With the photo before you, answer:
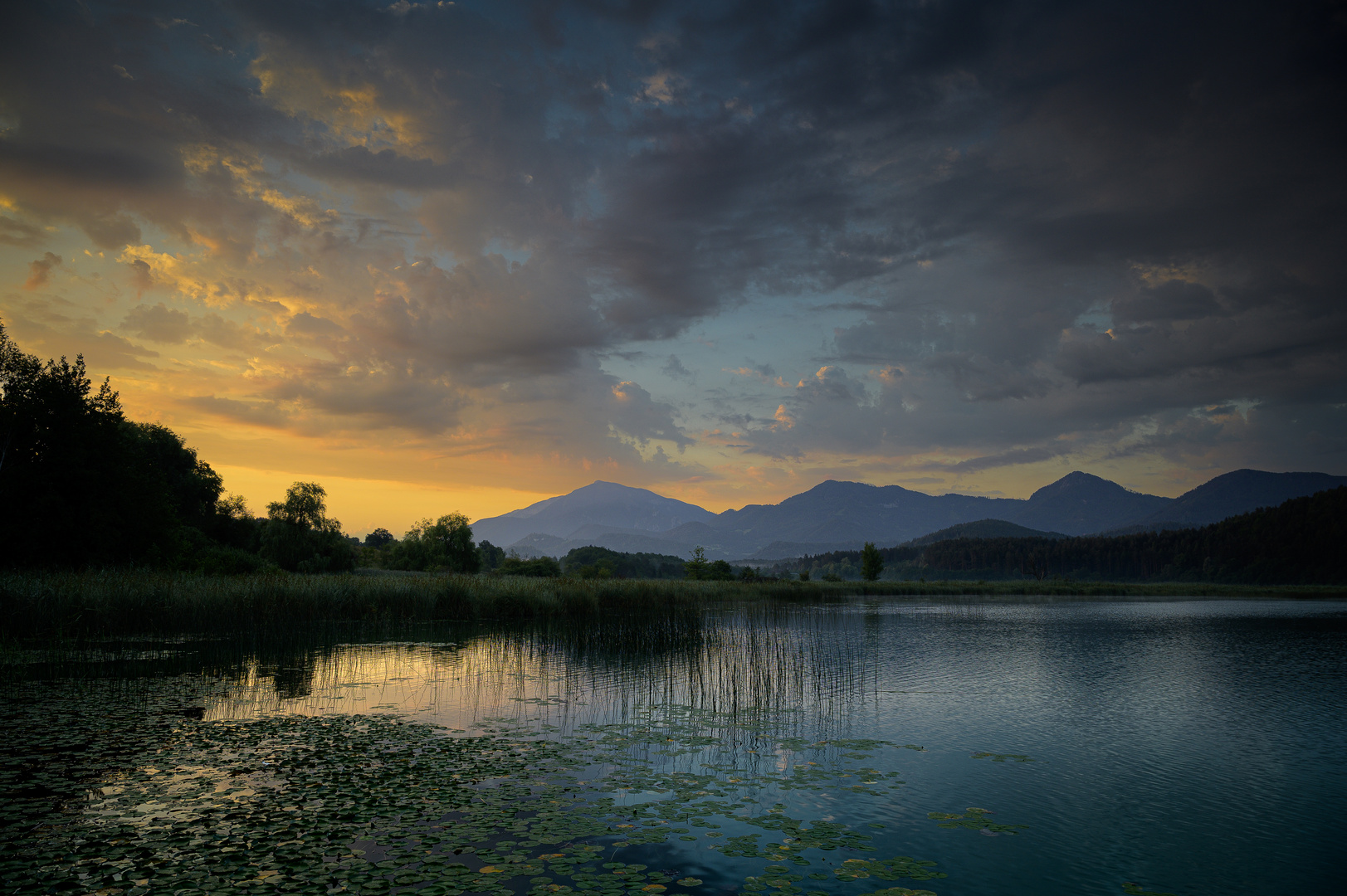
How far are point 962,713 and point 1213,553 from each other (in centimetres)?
17698

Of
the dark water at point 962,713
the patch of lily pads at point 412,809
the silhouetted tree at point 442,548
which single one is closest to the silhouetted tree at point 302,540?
the silhouetted tree at point 442,548

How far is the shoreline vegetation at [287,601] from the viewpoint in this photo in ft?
75.1

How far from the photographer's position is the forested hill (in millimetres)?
132250

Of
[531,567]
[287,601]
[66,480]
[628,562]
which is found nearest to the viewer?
[287,601]

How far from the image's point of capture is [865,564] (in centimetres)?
11388

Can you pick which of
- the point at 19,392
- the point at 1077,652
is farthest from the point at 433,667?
the point at 19,392

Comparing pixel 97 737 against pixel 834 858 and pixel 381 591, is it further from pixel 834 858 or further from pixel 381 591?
pixel 381 591

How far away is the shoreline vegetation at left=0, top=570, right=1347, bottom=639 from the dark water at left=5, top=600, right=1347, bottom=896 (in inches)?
121

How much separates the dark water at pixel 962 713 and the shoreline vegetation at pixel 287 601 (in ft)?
10.1

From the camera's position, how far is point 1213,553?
148 meters

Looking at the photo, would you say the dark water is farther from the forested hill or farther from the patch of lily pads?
the forested hill

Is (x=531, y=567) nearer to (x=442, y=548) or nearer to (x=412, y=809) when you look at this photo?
(x=442, y=548)

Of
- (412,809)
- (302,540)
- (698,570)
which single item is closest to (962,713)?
(412,809)

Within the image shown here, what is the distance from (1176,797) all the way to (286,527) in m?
69.2
